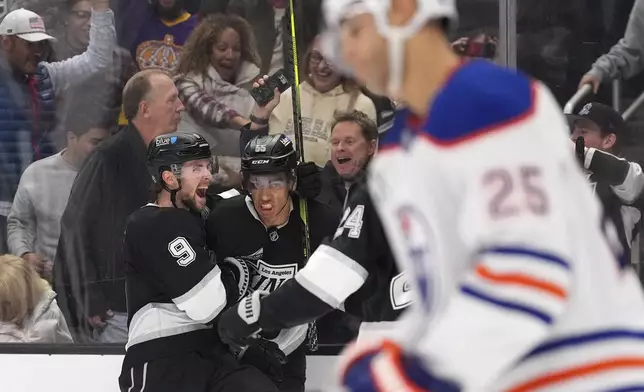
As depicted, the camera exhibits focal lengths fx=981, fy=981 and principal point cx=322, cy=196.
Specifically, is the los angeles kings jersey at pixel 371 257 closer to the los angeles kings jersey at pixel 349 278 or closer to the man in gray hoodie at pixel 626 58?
the los angeles kings jersey at pixel 349 278

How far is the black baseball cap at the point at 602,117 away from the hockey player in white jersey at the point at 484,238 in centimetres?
173

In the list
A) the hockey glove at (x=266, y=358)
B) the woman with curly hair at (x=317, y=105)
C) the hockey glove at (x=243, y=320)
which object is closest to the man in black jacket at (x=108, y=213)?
the woman with curly hair at (x=317, y=105)

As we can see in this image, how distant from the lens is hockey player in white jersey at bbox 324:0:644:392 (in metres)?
0.83

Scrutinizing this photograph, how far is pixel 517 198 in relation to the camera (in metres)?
0.84

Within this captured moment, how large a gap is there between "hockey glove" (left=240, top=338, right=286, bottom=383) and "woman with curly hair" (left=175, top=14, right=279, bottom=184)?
1.99ft

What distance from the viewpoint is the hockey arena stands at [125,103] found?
2678 millimetres

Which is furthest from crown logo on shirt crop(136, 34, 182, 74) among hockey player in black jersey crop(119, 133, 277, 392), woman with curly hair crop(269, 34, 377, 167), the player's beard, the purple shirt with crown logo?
the player's beard

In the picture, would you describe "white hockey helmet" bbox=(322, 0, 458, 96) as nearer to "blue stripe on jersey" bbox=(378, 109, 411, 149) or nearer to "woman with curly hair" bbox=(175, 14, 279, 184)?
"blue stripe on jersey" bbox=(378, 109, 411, 149)

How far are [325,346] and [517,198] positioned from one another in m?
2.03

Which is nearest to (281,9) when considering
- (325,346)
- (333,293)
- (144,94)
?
(144,94)

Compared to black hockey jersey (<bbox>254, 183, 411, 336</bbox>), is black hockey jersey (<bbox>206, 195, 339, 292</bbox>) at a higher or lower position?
lower

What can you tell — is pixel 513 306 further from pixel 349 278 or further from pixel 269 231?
pixel 269 231

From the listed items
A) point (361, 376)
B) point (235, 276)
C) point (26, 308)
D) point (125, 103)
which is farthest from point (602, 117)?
point (361, 376)

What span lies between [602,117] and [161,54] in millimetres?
1292
